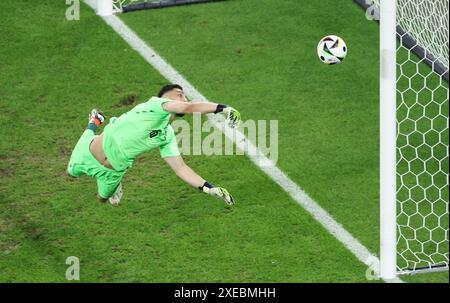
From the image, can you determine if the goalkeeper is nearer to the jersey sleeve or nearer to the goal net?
the jersey sleeve

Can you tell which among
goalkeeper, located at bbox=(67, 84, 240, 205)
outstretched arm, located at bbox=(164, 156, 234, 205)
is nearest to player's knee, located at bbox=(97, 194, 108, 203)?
goalkeeper, located at bbox=(67, 84, 240, 205)

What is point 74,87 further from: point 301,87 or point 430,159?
point 430,159

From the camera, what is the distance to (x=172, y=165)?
11.7m

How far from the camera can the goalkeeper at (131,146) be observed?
11.2 metres

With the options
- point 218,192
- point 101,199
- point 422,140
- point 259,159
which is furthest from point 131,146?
point 422,140

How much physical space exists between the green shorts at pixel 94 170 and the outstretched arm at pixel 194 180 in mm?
495

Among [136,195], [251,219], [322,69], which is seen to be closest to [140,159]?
[136,195]

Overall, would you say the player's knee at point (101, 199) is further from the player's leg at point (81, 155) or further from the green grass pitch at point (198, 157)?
the player's leg at point (81, 155)

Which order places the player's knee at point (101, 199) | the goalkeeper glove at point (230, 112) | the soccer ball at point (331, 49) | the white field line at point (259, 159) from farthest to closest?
the soccer ball at point (331, 49), the player's knee at point (101, 199), the white field line at point (259, 159), the goalkeeper glove at point (230, 112)

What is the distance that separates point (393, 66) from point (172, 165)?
241cm

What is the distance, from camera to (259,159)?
12.6 meters

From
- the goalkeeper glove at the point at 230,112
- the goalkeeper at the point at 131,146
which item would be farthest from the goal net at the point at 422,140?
the goalkeeper glove at the point at 230,112
